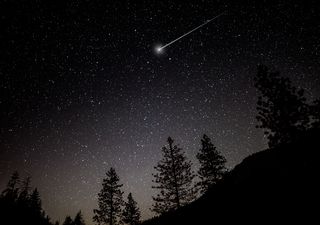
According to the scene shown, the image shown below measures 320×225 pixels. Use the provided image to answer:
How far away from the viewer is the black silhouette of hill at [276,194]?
6141 mm

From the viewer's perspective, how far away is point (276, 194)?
7.29 metres

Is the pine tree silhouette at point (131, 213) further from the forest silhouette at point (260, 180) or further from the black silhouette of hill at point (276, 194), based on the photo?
the black silhouette of hill at point (276, 194)

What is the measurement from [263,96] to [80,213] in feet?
164

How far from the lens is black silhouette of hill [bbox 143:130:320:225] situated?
20.1 feet

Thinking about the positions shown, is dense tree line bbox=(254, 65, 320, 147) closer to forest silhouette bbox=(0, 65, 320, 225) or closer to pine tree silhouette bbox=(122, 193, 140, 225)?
forest silhouette bbox=(0, 65, 320, 225)

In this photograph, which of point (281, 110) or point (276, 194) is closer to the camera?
point (276, 194)

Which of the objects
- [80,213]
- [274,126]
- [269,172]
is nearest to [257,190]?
[269,172]

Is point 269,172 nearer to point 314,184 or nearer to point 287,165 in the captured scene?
point 287,165

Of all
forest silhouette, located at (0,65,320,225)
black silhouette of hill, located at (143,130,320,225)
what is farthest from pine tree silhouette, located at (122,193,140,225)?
black silhouette of hill, located at (143,130,320,225)

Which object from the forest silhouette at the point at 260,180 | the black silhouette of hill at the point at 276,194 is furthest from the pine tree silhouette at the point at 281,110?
the black silhouette of hill at the point at 276,194

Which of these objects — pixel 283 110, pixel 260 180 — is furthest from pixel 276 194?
pixel 283 110

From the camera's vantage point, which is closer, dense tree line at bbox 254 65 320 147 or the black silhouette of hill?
the black silhouette of hill

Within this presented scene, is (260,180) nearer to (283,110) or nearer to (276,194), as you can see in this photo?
(276,194)

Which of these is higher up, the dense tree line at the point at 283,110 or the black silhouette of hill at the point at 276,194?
the dense tree line at the point at 283,110
